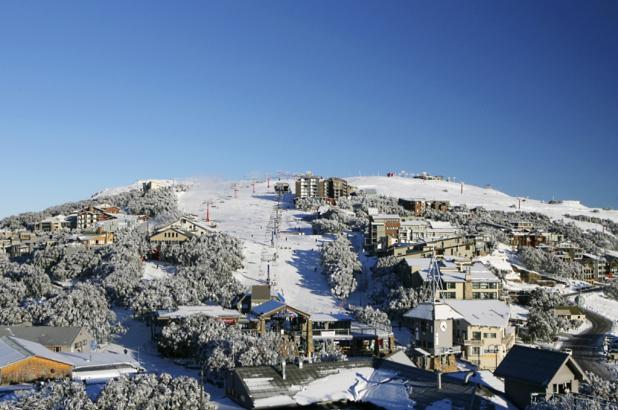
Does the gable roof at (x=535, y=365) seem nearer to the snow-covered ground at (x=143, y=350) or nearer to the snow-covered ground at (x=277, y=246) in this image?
the snow-covered ground at (x=143, y=350)

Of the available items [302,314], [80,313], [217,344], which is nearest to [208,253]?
[80,313]

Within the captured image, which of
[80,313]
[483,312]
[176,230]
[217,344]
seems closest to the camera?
[217,344]

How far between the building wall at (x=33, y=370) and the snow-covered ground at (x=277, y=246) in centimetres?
3272

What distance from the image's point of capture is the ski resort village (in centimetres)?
3097

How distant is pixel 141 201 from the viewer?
483 ft

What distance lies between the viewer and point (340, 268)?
8262 cm

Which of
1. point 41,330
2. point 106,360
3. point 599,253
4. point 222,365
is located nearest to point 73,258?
point 41,330

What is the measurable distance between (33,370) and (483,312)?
136 feet

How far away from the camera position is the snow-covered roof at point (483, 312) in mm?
61750

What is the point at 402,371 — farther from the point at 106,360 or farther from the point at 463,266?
the point at 463,266

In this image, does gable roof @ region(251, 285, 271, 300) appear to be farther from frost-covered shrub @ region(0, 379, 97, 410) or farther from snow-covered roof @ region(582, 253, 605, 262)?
snow-covered roof @ region(582, 253, 605, 262)

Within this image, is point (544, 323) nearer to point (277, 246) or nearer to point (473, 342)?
point (473, 342)

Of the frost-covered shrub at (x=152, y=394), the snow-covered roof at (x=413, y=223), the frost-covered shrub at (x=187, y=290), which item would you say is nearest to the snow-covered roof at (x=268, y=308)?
the frost-covered shrub at (x=187, y=290)

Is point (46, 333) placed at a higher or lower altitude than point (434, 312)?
lower
